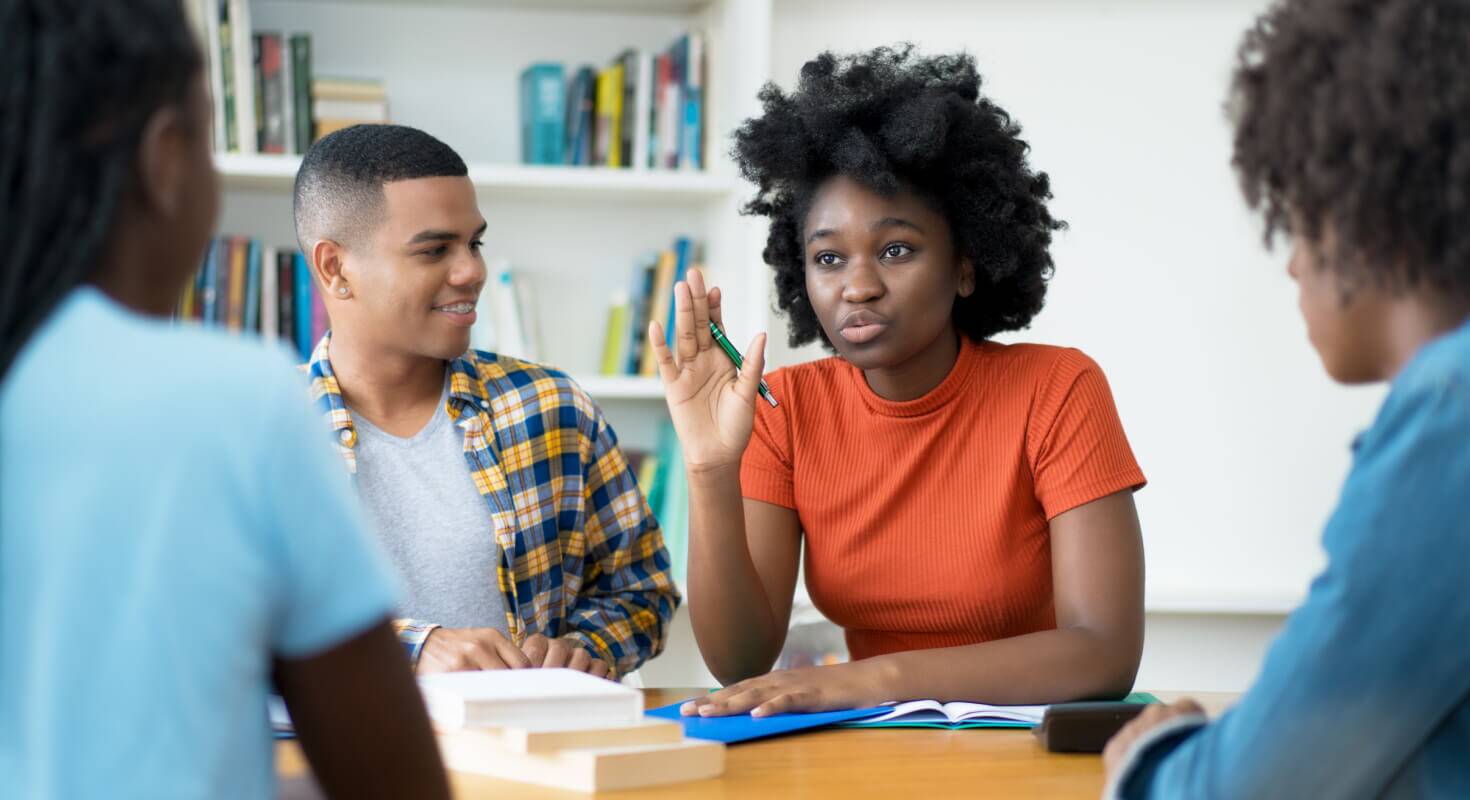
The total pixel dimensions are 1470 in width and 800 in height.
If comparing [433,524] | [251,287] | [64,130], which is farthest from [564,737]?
[251,287]

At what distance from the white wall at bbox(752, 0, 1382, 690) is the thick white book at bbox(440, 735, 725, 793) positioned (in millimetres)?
2177

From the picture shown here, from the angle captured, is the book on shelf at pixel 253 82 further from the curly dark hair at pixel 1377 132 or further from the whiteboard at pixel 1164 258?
the curly dark hair at pixel 1377 132

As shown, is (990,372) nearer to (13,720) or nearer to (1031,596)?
(1031,596)

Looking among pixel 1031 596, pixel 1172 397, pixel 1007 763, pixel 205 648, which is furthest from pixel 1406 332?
pixel 1172 397

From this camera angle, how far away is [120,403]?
577mm

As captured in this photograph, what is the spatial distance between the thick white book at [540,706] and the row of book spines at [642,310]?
1934 millimetres

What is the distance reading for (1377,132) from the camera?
80 cm

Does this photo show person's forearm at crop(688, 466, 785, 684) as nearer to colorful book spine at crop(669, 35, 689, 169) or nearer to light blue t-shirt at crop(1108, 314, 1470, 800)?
light blue t-shirt at crop(1108, 314, 1470, 800)

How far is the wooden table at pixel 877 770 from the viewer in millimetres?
1125

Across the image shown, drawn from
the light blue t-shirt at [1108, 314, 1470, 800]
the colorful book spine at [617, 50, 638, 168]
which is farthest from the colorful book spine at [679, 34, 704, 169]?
the light blue t-shirt at [1108, 314, 1470, 800]

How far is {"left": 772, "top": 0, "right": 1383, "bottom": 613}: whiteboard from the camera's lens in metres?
3.17

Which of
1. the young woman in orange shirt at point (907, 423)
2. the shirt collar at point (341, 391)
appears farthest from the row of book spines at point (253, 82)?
the young woman in orange shirt at point (907, 423)

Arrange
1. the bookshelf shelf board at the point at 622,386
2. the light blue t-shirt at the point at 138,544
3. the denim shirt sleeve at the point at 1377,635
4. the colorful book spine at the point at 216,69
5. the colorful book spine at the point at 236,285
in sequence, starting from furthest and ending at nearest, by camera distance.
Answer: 1. the bookshelf shelf board at the point at 622,386
2. the colorful book spine at the point at 236,285
3. the colorful book spine at the point at 216,69
4. the denim shirt sleeve at the point at 1377,635
5. the light blue t-shirt at the point at 138,544

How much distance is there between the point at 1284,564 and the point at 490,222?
1968 millimetres
